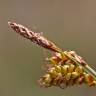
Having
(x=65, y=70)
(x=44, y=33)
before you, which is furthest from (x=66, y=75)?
(x=44, y=33)

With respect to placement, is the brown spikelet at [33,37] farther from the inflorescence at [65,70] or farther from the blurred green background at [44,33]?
the blurred green background at [44,33]

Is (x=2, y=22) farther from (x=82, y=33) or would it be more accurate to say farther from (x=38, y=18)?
(x=82, y=33)

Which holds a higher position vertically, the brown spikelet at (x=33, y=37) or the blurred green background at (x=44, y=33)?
the blurred green background at (x=44, y=33)

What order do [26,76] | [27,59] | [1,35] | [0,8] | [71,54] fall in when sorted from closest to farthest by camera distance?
[71,54] → [26,76] → [27,59] → [1,35] → [0,8]

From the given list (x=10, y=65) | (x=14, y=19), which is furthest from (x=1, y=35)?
(x=10, y=65)

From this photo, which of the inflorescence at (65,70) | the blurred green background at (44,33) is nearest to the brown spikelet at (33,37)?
the inflorescence at (65,70)

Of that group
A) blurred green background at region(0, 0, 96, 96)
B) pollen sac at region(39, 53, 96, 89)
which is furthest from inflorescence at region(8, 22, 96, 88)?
blurred green background at region(0, 0, 96, 96)
